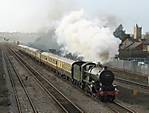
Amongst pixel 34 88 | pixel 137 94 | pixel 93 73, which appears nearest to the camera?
pixel 93 73

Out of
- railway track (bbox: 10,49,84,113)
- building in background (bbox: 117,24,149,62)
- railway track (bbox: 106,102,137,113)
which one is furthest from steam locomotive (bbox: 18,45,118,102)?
building in background (bbox: 117,24,149,62)

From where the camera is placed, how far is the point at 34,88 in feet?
106

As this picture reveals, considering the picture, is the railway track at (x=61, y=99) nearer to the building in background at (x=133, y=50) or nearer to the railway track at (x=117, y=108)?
the railway track at (x=117, y=108)

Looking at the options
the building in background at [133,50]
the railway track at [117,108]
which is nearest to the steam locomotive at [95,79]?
the railway track at [117,108]

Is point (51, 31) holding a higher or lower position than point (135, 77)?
higher

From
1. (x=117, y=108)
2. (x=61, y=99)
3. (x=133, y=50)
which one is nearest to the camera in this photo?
(x=117, y=108)

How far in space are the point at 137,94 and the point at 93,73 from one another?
18.3ft

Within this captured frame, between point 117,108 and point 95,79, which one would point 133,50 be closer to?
point 95,79

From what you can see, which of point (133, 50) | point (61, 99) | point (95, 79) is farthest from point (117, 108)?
point (133, 50)

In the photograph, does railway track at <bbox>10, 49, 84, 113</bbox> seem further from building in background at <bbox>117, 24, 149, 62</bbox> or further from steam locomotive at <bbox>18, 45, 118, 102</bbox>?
building in background at <bbox>117, 24, 149, 62</bbox>

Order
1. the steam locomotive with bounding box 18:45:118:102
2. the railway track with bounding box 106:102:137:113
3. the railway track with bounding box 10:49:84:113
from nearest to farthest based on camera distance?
the railway track with bounding box 106:102:137:113 < the railway track with bounding box 10:49:84:113 < the steam locomotive with bounding box 18:45:118:102

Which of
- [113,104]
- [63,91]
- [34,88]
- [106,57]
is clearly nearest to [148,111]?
[113,104]

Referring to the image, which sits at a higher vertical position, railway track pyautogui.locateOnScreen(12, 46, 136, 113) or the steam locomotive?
the steam locomotive

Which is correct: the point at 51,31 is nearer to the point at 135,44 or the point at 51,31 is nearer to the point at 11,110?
the point at 135,44
